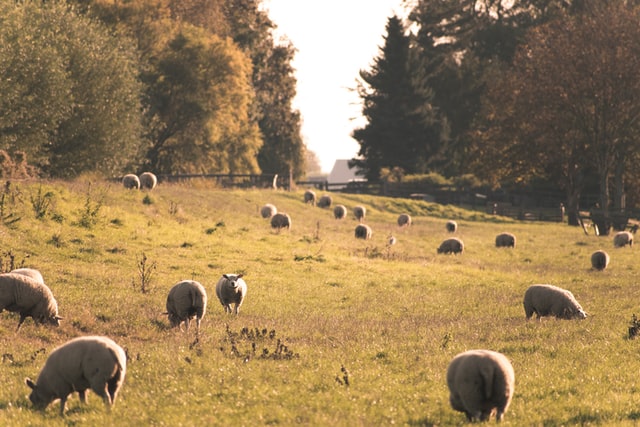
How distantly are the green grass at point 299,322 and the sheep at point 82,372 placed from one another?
0.26 m

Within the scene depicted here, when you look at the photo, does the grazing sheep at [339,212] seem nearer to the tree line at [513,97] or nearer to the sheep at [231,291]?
the tree line at [513,97]

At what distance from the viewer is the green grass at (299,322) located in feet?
37.8

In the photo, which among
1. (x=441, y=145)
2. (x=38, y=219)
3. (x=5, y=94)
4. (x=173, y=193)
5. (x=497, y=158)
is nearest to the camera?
(x=38, y=219)

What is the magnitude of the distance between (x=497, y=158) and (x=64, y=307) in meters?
52.2

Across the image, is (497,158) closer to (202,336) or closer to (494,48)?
(494,48)

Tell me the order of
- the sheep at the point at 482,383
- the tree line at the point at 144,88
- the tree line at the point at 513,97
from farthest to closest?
the tree line at the point at 513,97 < the tree line at the point at 144,88 < the sheep at the point at 482,383

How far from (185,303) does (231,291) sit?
249 centimetres

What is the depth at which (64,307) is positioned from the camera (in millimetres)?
18984

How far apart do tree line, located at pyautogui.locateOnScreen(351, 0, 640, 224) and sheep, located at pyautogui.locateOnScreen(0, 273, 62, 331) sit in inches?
1946

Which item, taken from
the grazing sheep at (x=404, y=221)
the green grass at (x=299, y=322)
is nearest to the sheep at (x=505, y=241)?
the green grass at (x=299, y=322)

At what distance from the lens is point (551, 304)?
1986 cm

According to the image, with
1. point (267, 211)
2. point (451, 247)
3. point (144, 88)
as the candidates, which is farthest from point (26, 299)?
point (144, 88)

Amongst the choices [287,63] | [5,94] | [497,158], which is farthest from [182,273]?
[287,63]

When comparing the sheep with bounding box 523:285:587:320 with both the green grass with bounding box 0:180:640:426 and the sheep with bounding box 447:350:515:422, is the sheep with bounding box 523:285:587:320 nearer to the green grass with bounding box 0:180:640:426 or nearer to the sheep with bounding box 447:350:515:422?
the green grass with bounding box 0:180:640:426
